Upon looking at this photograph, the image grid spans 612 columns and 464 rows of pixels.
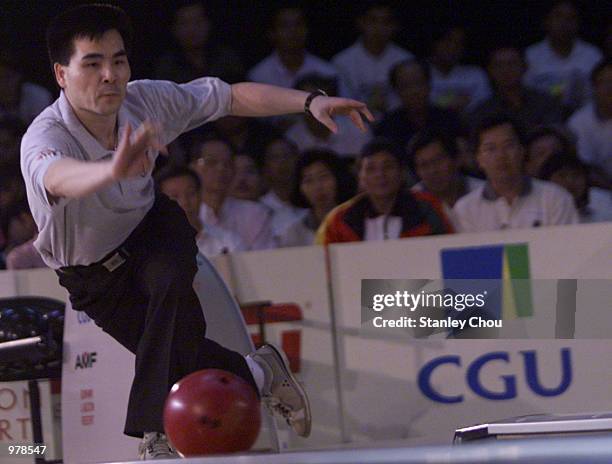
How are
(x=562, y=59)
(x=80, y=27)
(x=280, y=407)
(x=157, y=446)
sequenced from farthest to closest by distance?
(x=562, y=59), (x=280, y=407), (x=80, y=27), (x=157, y=446)

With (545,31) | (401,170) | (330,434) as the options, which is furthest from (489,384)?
(545,31)

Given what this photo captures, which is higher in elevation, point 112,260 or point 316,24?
point 316,24

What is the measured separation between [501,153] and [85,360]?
2.51 m

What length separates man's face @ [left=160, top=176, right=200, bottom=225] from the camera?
663 cm

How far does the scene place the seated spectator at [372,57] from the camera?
7.61 metres

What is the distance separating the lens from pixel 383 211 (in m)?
6.46

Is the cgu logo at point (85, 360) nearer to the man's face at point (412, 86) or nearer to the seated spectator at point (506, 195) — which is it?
the seated spectator at point (506, 195)

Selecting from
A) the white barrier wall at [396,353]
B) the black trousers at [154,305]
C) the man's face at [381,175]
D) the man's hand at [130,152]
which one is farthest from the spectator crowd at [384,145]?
the man's hand at [130,152]

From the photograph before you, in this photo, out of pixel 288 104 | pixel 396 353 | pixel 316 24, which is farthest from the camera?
pixel 316 24

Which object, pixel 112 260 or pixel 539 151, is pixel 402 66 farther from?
pixel 112 260

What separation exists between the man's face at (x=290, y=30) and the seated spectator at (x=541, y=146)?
169cm

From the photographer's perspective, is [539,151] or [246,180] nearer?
[539,151]

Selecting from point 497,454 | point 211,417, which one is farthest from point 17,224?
point 497,454

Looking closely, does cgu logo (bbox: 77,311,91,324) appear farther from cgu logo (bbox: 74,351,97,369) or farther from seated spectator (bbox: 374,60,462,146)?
seated spectator (bbox: 374,60,462,146)
